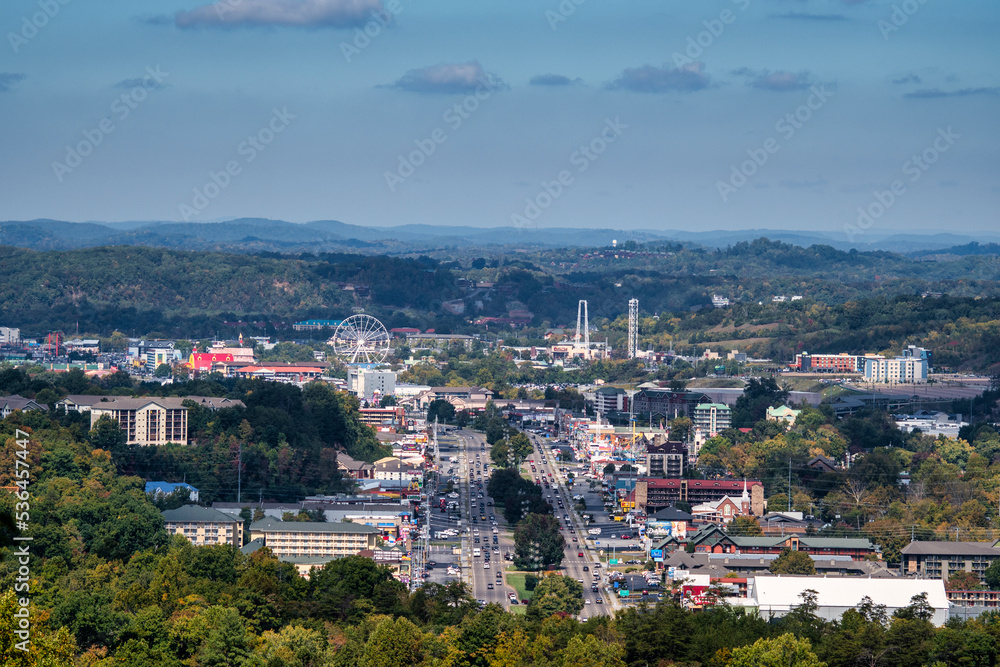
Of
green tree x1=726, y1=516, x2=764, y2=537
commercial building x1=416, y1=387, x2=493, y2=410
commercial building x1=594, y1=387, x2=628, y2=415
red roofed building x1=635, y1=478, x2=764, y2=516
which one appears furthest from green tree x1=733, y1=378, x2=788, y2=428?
green tree x1=726, y1=516, x2=764, y2=537

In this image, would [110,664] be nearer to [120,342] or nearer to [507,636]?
[507,636]

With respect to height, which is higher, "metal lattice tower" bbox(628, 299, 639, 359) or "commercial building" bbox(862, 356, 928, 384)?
"metal lattice tower" bbox(628, 299, 639, 359)

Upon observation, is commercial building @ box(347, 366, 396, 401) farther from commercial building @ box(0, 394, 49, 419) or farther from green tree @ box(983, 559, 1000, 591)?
green tree @ box(983, 559, 1000, 591)

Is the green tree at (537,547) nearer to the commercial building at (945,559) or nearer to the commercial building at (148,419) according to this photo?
the commercial building at (945,559)

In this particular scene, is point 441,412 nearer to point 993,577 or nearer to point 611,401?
point 611,401

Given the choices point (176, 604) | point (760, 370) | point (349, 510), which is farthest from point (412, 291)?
point (176, 604)

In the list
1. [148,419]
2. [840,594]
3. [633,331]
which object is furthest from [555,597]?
[633,331]
